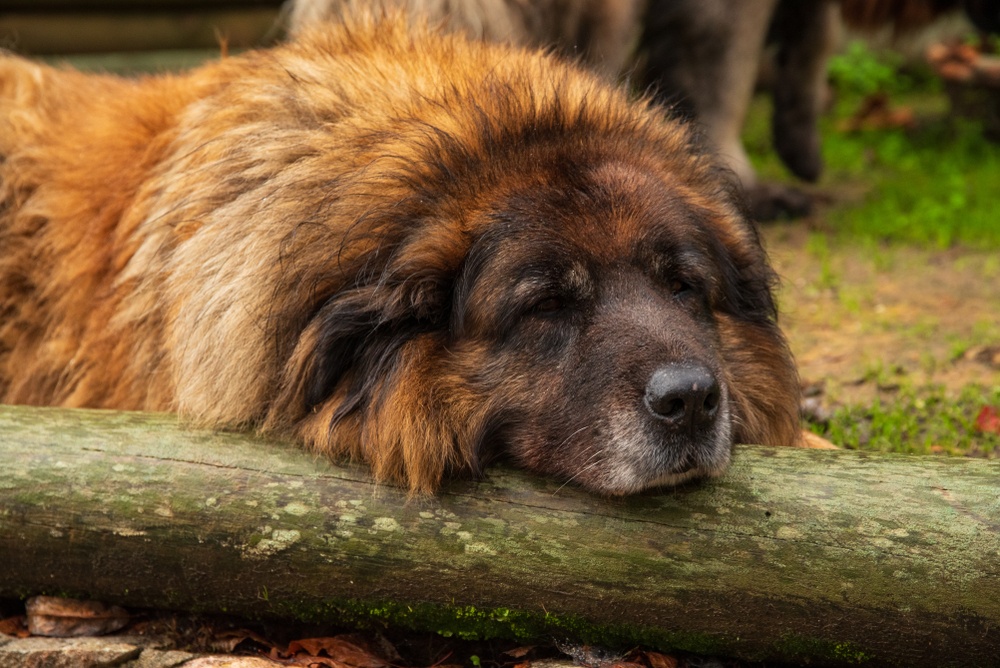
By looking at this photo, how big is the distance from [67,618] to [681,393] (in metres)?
1.72

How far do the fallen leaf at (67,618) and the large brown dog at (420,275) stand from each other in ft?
1.97

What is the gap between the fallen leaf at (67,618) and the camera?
2.98 meters

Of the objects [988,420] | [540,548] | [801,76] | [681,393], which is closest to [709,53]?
[801,76]

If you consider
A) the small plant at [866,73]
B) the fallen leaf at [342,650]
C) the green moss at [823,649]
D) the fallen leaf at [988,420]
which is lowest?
the fallen leaf at [342,650]

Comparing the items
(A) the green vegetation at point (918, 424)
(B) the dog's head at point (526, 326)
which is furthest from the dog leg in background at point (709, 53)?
(B) the dog's head at point (526, 326)

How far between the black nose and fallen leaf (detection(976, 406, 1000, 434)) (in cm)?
198

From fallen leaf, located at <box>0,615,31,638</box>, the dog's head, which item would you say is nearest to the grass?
the dog's head

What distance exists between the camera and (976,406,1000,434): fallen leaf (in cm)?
436

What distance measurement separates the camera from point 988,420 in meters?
4.41

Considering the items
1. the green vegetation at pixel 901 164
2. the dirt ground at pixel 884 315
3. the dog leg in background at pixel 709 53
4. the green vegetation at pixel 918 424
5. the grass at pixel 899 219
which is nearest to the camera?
the green vegetation at pixel 918 424

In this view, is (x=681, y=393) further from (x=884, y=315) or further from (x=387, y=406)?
(x=884, y=315)

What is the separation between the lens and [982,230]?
7367 mm

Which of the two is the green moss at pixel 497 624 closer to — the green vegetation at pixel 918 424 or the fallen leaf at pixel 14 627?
the fallen leaf at pixel 14 627

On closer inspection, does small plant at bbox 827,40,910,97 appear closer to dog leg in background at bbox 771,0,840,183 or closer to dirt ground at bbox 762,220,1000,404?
dog leg in background at bbox 771,0,840,183
